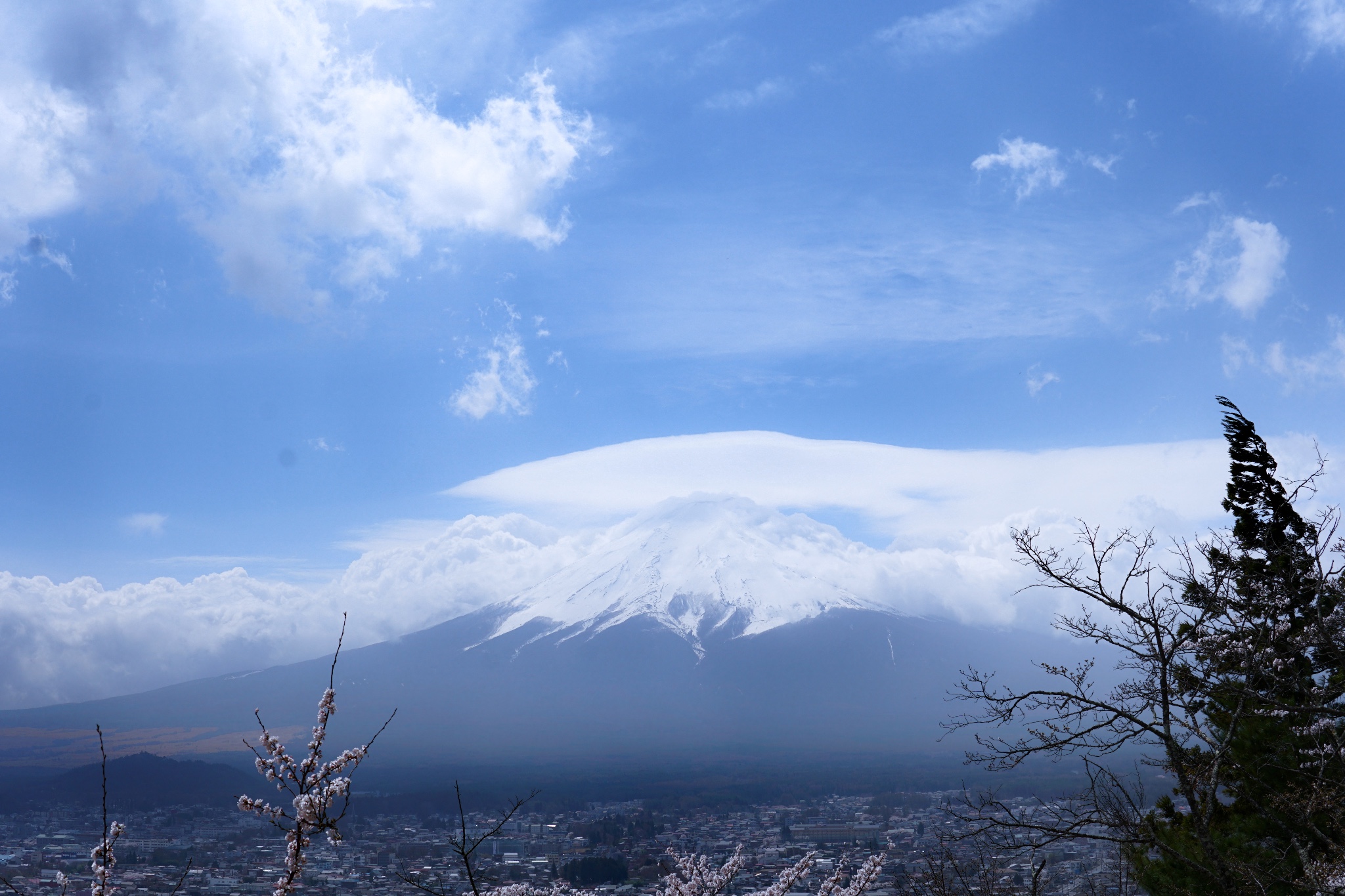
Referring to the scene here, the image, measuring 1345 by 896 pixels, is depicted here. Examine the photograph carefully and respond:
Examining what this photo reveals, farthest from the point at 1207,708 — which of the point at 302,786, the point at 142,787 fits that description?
the point at 142,787

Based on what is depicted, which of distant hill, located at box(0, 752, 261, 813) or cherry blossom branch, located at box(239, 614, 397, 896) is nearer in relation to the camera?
cherry blossom branch, located at box(239, 614, 397, 896)

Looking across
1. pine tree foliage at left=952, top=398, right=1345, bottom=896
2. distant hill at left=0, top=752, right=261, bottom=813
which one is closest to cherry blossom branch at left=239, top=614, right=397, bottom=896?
pine tree foliage at left=952, top=398, right=1345, bottom=896

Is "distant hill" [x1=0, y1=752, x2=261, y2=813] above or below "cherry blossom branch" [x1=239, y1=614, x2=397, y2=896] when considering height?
below

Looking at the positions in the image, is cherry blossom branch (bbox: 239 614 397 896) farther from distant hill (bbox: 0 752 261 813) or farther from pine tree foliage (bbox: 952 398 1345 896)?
distant hill (bbox: 0 752 261 813)

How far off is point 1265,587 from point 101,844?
872cm

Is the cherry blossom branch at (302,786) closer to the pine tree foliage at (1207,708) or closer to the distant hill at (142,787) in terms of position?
the pine tree foliage at (1207,708)

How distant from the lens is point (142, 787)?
1708 inches

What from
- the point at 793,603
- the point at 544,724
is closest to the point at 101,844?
the point at 544,724

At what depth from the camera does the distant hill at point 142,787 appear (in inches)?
1654

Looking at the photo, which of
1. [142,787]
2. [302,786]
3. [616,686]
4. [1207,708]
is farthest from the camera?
[616,686]

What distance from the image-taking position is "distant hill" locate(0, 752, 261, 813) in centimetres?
4200

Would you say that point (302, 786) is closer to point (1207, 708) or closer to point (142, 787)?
point (1207, 708)

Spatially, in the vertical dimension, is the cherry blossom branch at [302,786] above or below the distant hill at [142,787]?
above

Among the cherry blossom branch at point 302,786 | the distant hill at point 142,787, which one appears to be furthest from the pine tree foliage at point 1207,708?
the distant hill at point 142,787
